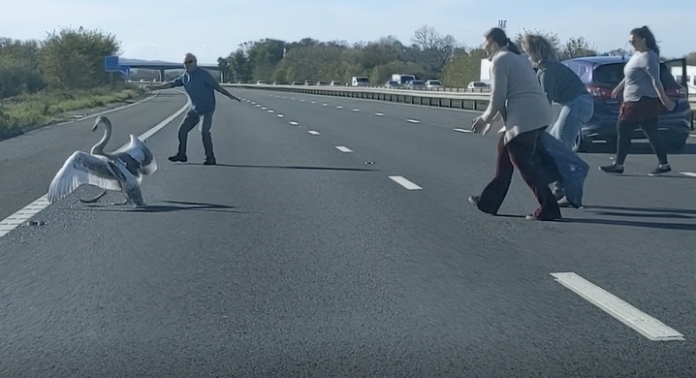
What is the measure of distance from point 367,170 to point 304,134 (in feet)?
33.3

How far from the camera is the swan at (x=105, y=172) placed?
11.1m

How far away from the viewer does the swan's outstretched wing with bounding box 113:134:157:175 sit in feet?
41.5

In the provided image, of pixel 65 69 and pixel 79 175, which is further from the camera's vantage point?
pixel 65 69

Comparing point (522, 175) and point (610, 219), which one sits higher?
point (522, 175)

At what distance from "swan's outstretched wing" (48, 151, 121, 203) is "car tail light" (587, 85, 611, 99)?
977 centimetres

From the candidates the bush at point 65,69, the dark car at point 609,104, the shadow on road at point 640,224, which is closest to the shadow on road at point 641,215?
the shadow on road at point 640,224

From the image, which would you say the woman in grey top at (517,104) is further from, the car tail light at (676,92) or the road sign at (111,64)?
the road sign at (111,64)

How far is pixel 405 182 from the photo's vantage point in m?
15.0

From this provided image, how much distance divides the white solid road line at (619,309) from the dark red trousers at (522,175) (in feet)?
7.91

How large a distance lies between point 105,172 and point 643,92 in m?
7.12

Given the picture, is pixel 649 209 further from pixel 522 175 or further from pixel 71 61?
pixel 71 61

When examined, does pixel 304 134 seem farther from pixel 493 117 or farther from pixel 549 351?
pixel 549 351

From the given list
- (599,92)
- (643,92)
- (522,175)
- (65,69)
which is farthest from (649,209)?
(65,69)

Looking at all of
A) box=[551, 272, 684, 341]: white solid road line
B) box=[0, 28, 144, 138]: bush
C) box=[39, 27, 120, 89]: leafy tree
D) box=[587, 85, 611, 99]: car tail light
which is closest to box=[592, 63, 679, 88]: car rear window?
box=[587, 85, 611, 99]: car tail light
